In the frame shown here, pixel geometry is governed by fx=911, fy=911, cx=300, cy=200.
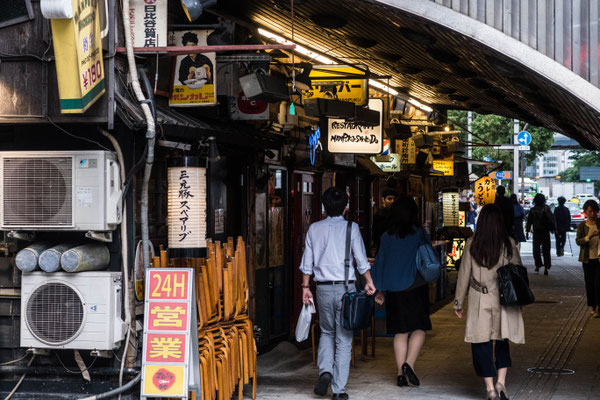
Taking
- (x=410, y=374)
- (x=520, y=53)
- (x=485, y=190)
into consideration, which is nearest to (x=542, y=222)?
(x=485, y=190)

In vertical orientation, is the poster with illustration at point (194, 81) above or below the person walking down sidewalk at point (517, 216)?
above

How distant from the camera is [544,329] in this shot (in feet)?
46.5

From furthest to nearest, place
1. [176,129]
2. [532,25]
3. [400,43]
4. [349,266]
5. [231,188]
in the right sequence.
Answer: [231,188] → [400,43] → [349,266] → [176,129] → [532,25]

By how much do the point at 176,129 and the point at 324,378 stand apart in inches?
113

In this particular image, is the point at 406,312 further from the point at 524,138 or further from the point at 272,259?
the point at 524,138

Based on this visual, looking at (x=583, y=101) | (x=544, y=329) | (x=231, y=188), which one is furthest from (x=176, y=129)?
(x=544, y=329)

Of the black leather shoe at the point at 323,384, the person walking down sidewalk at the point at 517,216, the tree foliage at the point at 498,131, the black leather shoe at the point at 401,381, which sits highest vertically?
the tree foliage at the point at 498,131

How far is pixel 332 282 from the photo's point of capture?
9.02m

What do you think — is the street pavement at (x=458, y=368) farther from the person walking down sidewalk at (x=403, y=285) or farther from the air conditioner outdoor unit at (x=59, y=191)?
the air conditioner outdoor unit at (x=59, y=191)

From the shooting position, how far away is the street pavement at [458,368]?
31.0 ft

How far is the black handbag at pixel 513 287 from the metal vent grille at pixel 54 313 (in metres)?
3.92

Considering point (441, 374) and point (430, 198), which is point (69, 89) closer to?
point (441, 374)

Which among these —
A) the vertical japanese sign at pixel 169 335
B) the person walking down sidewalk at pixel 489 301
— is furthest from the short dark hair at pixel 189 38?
the person walking down sidewalk at pixel 489 301

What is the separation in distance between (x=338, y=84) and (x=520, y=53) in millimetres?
4840
